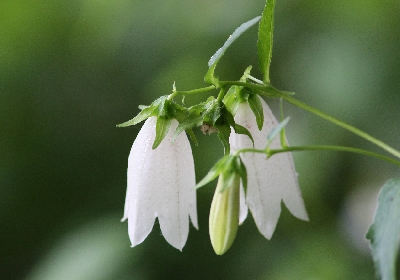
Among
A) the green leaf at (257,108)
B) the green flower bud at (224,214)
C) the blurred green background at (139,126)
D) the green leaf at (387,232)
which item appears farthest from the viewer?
the blurred green background at (139,126)

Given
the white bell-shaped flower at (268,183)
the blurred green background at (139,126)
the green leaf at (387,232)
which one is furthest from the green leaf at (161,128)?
the blurred green background at (139,126)

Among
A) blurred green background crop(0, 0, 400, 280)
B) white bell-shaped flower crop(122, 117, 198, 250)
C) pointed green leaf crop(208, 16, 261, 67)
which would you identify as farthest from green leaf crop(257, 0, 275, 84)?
blurred green background crop(0, 0, 400, 280)

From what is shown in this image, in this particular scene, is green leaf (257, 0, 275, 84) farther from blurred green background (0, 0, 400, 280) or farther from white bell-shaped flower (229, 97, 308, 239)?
blurred green background (0, 0, 400, 280)

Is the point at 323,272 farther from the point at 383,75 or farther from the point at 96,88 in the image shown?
the point at 96,88

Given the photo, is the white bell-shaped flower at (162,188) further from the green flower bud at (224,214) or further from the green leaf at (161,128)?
the green flower bud at (224,214)

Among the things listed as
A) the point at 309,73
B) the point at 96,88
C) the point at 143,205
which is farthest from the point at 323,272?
the point at 96,88
